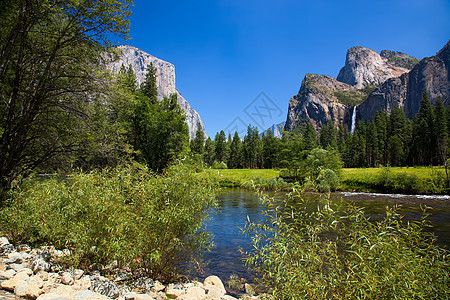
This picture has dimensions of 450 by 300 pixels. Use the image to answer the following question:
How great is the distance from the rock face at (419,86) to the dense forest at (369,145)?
73773 mm

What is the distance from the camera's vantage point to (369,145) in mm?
88375

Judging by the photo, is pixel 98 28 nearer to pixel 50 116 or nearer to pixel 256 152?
pixel 50 116

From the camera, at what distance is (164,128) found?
37.0 m

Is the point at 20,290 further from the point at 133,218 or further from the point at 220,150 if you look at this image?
the point at 220,150

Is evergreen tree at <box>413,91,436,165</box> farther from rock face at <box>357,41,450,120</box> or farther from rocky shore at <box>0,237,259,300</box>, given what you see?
rocky shore at <box>0,237,259,300</box>

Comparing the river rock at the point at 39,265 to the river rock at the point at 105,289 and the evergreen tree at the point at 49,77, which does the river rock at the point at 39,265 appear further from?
the evergreen tree at the point at 49,77

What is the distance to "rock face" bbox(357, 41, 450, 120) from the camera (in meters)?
162

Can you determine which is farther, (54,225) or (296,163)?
(296,163)

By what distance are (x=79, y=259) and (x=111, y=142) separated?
5841mm

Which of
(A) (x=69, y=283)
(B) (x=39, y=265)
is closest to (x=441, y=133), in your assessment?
(A) (x=69, y=283)

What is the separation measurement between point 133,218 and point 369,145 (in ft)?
323

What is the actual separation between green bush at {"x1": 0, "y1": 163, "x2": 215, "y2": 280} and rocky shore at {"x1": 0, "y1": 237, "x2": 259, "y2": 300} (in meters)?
0.51

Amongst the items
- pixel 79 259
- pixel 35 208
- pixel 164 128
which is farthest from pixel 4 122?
pixel 164 128

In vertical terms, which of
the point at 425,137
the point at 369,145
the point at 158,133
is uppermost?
the point at 425,137
